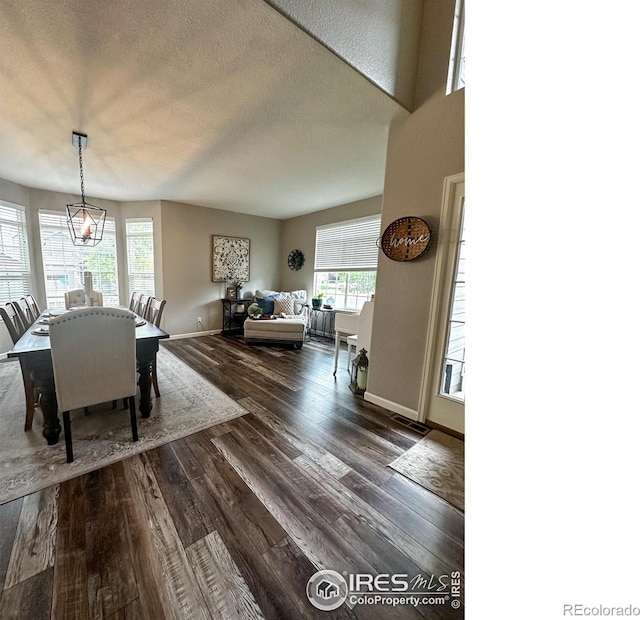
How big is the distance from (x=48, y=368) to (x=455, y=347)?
119 inches

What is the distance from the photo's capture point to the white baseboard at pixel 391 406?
2.48 meters

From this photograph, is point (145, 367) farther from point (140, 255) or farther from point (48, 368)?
point (140, 255)

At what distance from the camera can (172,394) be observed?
279 centimetres

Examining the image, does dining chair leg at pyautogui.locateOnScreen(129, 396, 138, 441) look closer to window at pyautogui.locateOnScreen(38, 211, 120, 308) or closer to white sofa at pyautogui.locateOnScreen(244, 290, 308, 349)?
white sofa at pyautogui.locateOnScreen(244, 290, 308, 349)

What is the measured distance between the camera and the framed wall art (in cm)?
555

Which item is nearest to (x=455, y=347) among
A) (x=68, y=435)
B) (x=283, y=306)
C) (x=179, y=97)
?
(x=68, y=435)

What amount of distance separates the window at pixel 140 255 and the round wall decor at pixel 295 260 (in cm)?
276

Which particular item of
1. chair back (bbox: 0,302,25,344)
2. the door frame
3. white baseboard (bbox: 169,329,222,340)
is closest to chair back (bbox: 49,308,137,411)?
chair back (bbox: 0,302,25,344)

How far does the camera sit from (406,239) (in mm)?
2391

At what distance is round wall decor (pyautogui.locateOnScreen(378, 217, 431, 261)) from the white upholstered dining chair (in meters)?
2.13

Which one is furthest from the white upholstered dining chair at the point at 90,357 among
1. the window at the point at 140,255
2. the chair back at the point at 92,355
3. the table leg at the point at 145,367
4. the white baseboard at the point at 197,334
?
A: the window at the point at 140,255
